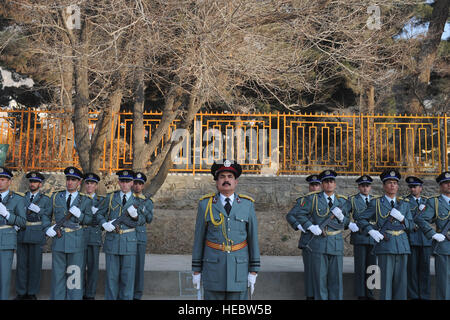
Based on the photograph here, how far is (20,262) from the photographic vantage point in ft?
23.3

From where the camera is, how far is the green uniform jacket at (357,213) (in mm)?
7418

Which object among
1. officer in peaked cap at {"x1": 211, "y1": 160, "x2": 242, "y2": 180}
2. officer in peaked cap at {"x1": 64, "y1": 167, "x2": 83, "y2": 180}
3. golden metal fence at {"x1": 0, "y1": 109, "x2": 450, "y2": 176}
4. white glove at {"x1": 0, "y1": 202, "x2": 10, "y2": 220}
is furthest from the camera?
golden metal fence at {"x1": 0, "y1": 109, "x2": 450, "y2": 176}

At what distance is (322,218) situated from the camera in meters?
6.79

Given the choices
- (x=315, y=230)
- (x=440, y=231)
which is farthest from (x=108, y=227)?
(x=440, y=231)

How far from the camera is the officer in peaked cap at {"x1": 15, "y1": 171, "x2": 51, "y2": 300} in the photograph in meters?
6.94

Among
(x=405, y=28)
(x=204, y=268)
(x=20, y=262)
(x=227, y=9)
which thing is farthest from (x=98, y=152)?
(x=405, y=28)

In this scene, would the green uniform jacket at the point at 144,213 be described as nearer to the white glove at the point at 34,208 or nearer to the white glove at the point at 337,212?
the white glove at the point at 34,208

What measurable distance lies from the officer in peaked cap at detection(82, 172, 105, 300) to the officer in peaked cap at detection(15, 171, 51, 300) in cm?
65

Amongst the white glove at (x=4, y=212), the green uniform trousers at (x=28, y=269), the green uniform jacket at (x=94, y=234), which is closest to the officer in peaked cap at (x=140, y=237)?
the green uniform jacket at (x=94, y=234)

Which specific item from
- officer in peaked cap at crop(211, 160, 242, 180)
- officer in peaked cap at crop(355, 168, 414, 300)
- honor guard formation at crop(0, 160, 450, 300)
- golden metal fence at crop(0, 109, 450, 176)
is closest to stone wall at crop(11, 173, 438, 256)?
golden metal fence at crop(0, 109, 450, 176)

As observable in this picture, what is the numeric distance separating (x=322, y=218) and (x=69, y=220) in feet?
11.5

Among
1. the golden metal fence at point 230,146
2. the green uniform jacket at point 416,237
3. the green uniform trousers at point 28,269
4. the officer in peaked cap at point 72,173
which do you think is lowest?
the green uniform trousers at point 28,269

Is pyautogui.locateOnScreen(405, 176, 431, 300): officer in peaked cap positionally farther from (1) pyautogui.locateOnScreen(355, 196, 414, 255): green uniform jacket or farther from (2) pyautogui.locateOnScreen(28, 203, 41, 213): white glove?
(2) pyautogui.locateOnScreen(28, 203, 41, 213): white glove
